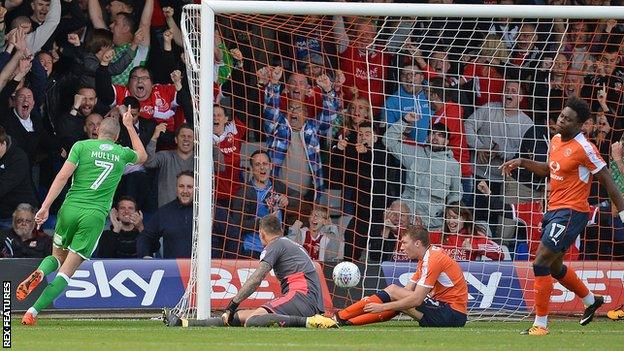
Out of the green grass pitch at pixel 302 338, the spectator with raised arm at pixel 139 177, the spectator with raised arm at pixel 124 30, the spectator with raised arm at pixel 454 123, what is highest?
the spectator with raised arm at pixel 124 30

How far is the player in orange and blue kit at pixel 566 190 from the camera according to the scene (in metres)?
12.0

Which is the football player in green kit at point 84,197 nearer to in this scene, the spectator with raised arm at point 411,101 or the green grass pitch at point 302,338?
the green grass pitch at point 302,338

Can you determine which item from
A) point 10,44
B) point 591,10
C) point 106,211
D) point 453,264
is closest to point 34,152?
point 10,44

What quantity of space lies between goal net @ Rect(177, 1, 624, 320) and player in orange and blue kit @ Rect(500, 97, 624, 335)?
Result: 2.97 meters

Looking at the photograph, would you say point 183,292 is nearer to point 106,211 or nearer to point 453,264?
point 106,211

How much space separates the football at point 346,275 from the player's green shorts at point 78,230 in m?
2.45

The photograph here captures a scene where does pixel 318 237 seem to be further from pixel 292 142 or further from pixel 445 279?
pixel 445 279

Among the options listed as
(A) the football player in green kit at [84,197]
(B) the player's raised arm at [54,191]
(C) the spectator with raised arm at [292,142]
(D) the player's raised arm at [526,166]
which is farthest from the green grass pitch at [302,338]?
(C) the spectator with raised arm at [292,142]

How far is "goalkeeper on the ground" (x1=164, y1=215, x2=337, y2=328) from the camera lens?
12.6m

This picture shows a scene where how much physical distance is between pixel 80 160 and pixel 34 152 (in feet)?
8.89

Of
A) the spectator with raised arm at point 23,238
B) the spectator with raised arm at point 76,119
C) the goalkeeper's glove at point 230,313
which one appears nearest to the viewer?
the goalkeeper's glove at point 230,313

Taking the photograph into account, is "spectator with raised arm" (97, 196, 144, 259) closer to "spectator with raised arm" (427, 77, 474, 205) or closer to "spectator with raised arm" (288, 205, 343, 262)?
"spectator with raised arm" (288, 205, 343, 262)

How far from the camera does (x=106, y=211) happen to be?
44.5 ft

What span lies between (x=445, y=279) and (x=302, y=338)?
7.99 feet
